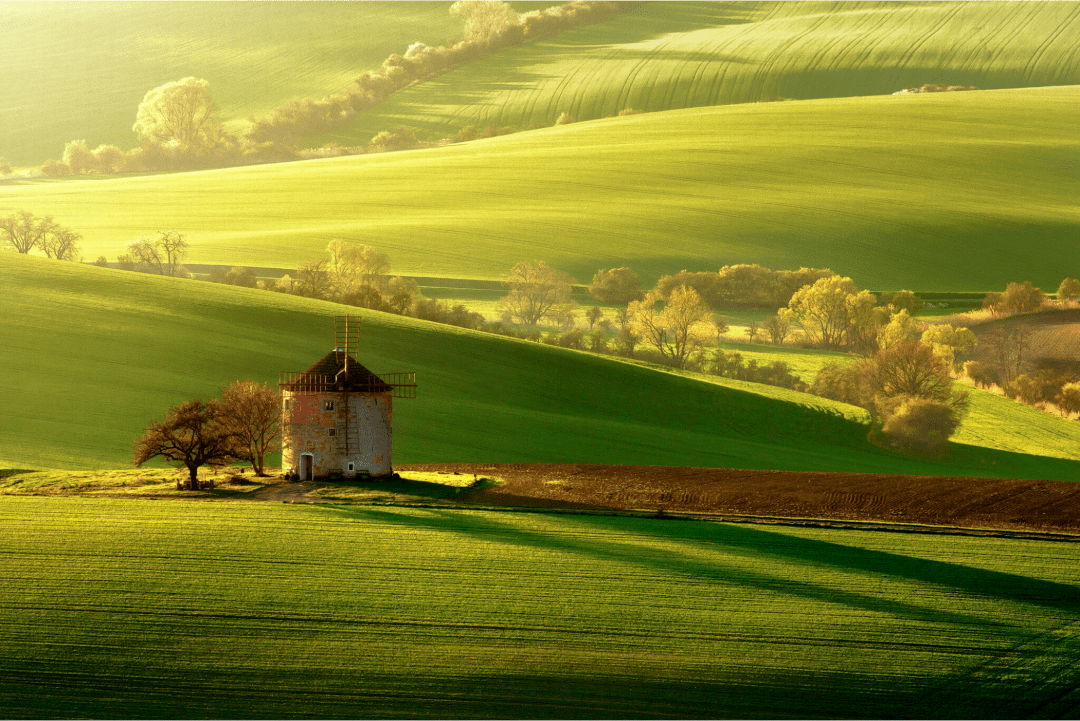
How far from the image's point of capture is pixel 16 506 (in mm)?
26875

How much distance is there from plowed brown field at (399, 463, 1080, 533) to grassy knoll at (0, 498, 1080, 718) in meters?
3.19

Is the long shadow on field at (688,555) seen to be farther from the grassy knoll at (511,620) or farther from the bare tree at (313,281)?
the bare tree at (313,281)

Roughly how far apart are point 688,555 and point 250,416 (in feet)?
48.9

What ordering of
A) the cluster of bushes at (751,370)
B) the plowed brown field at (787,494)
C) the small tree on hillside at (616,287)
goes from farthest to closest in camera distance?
1. the small tree on hillside at (616,287)
2. the cluster of bushes at (751,370)
3. the plowed brown field at (787,494)

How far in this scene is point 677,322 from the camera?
59938mm

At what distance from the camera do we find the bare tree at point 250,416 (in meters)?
31.8

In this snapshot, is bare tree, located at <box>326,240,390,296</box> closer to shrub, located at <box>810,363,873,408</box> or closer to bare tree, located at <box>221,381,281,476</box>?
shrub, located at <box>810,363,873,408</box>

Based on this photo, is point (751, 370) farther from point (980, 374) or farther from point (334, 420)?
point (334, 420)

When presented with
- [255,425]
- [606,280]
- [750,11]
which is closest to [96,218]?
[606,280]

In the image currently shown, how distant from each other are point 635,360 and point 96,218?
66269mm

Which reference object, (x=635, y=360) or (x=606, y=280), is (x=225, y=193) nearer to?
(x=606, y=280)

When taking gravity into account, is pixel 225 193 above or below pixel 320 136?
below

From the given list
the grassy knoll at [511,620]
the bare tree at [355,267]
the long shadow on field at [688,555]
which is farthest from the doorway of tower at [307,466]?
the bare tree at [355,267]

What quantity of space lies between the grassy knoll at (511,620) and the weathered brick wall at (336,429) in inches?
158
